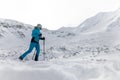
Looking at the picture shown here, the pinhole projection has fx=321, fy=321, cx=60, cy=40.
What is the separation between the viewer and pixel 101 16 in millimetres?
85438

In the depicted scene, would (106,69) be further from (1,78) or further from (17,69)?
(1,78)

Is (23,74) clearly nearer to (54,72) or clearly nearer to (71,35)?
(54,72)

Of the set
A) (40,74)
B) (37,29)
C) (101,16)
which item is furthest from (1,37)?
(101,16)

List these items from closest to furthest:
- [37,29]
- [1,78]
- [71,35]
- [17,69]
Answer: [1,78] → [17,69] → [37,29] → [71,35]

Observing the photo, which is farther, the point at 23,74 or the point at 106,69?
the point at 106,69

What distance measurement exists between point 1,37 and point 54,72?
115ft

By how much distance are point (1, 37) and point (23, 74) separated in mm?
35524

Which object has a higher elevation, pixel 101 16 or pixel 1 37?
pixel 101 16

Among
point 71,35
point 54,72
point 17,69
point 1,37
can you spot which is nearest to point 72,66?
point 54,72

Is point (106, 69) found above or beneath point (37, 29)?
beneath

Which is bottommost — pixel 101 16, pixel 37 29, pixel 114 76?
pixel 114 76

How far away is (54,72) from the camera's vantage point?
9.53m

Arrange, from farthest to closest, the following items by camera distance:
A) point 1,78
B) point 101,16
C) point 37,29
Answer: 1. point 101,16
2. point 37,29
3. point 1,78

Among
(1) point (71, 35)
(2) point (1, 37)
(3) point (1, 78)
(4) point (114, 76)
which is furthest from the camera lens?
(1) point (71, 35)
